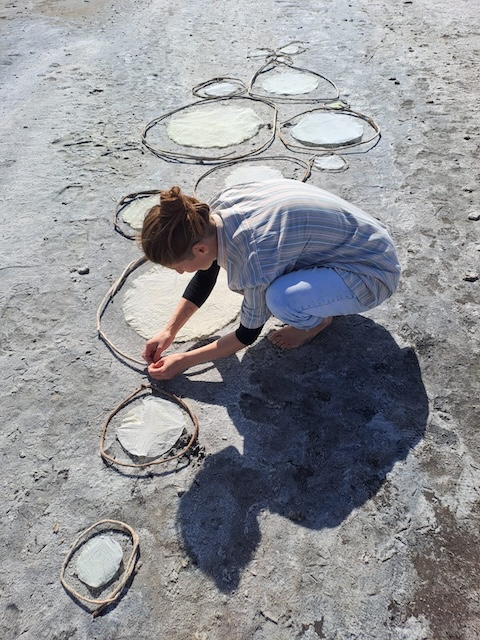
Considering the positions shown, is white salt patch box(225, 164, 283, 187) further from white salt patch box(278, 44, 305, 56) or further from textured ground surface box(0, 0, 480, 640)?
white salt patch box(278, 44, 305, 56)

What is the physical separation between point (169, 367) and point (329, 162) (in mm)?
2102

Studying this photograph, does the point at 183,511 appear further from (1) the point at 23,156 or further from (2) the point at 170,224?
(1) the point at 23,156

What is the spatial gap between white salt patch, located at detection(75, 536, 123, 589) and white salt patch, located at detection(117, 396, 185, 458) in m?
0.38

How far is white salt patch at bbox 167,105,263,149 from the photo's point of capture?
4000mm

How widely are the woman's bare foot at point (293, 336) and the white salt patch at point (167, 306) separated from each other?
0.31 m

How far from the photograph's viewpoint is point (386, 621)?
5.51ft

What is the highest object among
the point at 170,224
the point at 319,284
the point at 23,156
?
the point at 170,224

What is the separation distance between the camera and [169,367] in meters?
2.34

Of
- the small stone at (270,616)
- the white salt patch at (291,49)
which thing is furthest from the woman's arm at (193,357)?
the white salt patch at (291,49)

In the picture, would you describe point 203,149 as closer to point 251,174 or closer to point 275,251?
point 251,174

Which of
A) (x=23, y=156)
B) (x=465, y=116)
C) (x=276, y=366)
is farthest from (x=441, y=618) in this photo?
(x=23, y=156)

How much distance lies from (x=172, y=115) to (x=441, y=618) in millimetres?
3967

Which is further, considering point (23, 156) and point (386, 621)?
point (23, 156)

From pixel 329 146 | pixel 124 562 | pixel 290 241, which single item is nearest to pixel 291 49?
pixel 329 146
